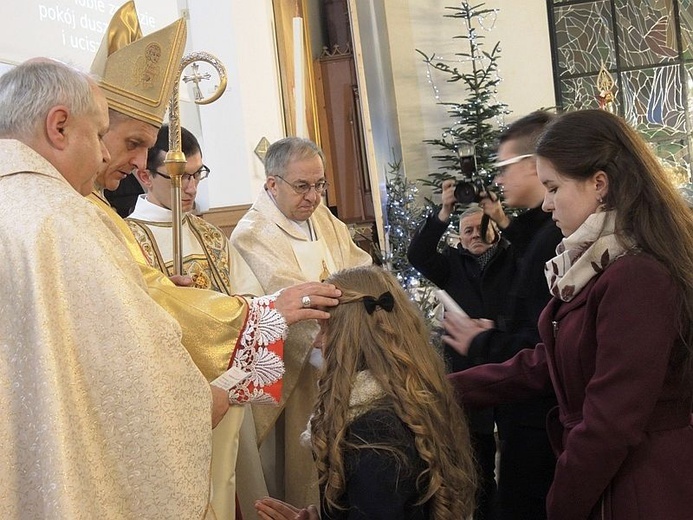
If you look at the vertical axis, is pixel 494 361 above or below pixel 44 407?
below

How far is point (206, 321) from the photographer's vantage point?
2.32 m

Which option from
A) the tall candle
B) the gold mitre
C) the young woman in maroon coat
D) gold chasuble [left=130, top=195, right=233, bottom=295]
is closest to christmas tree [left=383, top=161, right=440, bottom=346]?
the tall candle

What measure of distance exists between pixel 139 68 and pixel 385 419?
133 centimetres

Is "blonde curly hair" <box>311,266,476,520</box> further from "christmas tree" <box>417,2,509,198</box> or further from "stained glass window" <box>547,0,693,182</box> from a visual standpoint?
"stained glass window" <box>547,0,693,182</box>

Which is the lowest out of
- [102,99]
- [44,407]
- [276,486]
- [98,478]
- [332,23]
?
[276,486]

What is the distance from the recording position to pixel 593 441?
1888 mm

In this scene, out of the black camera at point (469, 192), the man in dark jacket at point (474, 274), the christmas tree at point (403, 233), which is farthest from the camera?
the christmas tree at point (403, 233)

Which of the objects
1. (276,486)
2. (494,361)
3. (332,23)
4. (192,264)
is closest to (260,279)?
(192,264)

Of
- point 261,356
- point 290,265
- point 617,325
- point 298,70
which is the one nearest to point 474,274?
point 290,265

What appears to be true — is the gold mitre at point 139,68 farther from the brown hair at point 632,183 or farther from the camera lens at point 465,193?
the camera lens at point 465,193

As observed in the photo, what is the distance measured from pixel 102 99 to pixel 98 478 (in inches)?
32.5

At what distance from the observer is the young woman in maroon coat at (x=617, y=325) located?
1.88 m

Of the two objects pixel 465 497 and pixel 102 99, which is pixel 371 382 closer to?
pixel 465 497

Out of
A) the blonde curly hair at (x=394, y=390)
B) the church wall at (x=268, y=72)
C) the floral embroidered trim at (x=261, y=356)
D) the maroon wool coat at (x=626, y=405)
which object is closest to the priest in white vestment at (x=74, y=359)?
the blonde curly hair at (x=394, y=390)
